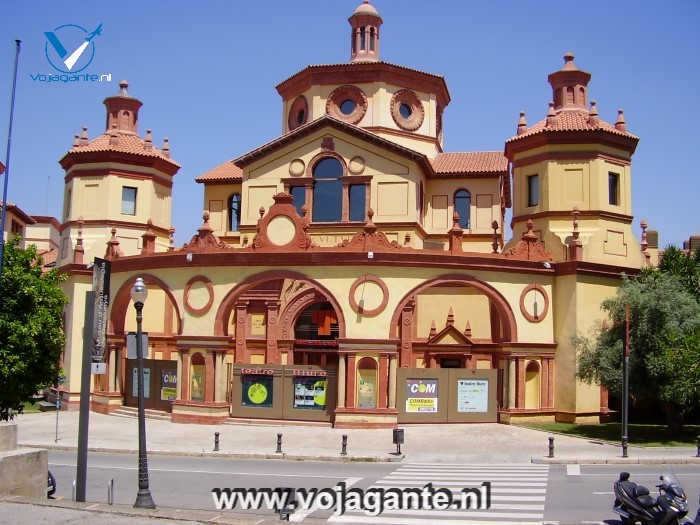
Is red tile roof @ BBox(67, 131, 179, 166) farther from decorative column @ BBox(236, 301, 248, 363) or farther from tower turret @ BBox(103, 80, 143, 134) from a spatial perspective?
decorative column @ BBox(236, 301, 248, 363)

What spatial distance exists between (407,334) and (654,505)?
27.5m

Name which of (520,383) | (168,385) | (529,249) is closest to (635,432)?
(520,383)

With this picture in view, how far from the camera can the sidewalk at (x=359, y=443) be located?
86.2 ft

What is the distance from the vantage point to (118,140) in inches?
1795

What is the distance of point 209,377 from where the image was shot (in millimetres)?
34844

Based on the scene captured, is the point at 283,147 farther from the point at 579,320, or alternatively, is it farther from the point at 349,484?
the point at 349,484

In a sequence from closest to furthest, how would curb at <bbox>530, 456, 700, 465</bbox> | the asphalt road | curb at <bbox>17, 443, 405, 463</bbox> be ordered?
the asphalt road < curb at <bbox>530, 456, 700, 465</bbox> < curb at <bbox>17, 443, 405, 463</bbox>

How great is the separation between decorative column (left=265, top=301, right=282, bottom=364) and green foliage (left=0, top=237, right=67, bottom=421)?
1682cm

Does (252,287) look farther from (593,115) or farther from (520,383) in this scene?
(593,115)

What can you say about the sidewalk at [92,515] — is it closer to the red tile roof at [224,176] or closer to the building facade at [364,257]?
the building facade at [364,257]

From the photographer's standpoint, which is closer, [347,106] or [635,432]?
[635,432]

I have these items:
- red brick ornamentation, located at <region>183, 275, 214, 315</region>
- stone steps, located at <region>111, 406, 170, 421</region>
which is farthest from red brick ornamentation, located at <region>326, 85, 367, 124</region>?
stone steps, located at <region>111, 406, 170, 421</region>

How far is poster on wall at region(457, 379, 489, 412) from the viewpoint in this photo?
34.2 metres
